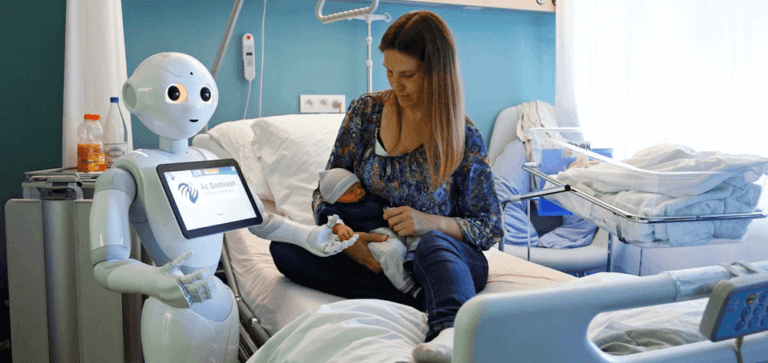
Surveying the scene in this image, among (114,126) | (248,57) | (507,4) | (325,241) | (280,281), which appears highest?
(507,4)

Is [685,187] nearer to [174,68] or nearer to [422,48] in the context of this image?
[422,48]

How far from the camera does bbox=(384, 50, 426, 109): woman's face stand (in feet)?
4.94

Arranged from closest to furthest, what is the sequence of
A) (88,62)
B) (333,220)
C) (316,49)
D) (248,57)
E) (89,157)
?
1. (333,220)
2. (89,157)
3. (88,62)
4. (248,57)
5. (316,49)

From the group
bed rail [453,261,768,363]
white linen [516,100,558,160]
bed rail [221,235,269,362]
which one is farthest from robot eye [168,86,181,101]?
white linen [516,100,558,160]

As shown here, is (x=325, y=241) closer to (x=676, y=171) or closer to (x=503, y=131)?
(x=676, y=171)

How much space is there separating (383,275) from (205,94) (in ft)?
1.89

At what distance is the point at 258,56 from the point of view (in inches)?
100

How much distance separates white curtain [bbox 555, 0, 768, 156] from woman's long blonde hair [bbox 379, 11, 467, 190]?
0.77m

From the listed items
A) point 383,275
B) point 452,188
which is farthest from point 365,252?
point 452,188

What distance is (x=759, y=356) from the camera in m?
0.72

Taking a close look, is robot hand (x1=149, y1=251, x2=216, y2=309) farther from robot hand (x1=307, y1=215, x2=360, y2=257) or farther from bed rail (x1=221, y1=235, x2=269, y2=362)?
bed rail (x1=221, y1=235, x2=269, y2=362)

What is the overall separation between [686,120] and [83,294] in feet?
6.93

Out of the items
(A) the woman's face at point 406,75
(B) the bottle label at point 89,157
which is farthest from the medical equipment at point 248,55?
(A) the woman's face at point 406,75

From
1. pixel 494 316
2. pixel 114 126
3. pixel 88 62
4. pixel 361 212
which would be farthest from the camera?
pixel 88 62
